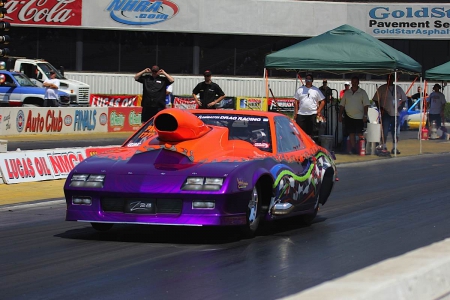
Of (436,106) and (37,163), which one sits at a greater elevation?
(436,106)

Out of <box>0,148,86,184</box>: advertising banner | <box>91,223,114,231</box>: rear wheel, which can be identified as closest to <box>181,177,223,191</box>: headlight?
<box>91,223,114,231</box>: rear wheel

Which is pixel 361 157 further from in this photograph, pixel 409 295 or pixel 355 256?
pixel 409 295

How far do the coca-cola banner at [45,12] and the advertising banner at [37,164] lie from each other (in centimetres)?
2750

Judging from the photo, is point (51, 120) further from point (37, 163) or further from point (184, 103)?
point (37, 163)

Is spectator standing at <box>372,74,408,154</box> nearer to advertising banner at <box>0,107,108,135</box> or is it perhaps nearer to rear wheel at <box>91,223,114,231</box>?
advertising banner at <box>0,107,108,135</box>

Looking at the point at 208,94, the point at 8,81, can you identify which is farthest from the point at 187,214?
the point at 8,81

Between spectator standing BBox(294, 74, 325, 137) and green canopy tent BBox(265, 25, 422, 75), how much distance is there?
1590 millimetres

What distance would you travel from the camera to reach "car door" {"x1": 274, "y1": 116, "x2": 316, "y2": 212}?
30.8 feet

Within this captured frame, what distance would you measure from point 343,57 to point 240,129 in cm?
1210

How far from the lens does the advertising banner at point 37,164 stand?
14414 millimetres

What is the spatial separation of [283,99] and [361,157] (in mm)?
18092

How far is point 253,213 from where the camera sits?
8.99 meters

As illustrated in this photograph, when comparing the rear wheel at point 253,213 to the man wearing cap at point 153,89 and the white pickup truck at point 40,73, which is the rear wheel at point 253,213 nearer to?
the man wearing cap at point 153,89

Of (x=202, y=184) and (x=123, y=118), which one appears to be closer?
(x=202, y=184)
